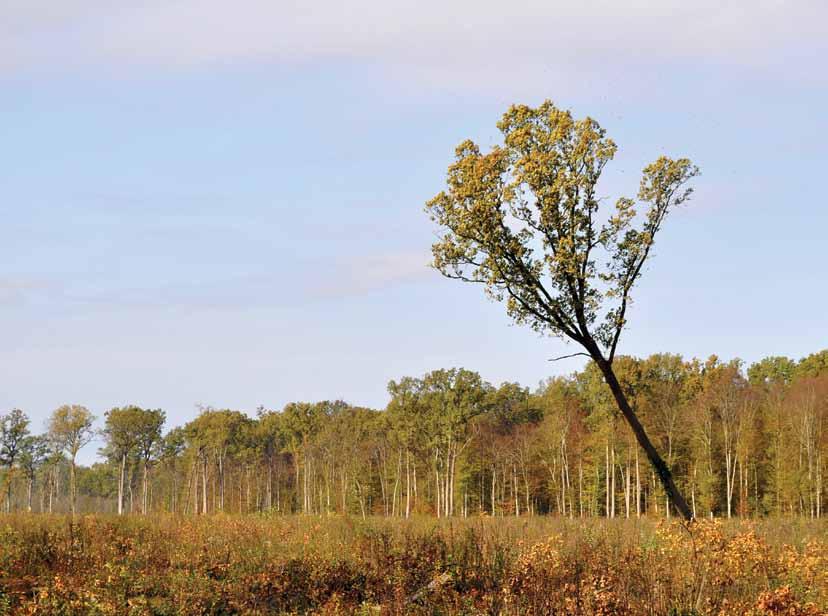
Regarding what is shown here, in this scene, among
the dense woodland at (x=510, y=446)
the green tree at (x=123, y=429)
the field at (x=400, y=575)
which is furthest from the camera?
the green tree at (x=123, y=429)

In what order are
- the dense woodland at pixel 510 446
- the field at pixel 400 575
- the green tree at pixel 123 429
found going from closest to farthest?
the field at pixel 400 575, the dense woodland at pixel 510 446, the green tree at pixel 123 429

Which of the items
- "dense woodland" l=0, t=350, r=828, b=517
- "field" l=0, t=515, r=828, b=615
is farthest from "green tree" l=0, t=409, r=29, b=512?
"field" l=0, t=515, r=828, b=615

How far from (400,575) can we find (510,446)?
63.0 meters

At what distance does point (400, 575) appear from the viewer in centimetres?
1431

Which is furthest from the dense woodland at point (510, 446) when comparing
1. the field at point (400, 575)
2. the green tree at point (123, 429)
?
the field at point (400, 575)

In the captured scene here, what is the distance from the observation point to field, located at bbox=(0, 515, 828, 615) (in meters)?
11.4

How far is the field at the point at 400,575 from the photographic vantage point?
11.4 metres

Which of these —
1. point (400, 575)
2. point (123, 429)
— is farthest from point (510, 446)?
point (400, 575)

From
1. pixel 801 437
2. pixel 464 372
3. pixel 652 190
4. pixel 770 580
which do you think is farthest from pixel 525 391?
pixel 770 580

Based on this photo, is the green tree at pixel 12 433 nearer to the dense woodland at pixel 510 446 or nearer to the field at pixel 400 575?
the dense woodland at pixel 510 446

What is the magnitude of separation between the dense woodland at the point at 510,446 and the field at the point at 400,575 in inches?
1292

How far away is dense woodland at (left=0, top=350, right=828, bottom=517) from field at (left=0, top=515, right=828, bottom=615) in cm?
3283

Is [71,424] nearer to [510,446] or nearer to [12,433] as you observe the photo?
[12,433]

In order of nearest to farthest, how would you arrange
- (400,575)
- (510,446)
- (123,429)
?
(400,575), (510,446), (123,429)
